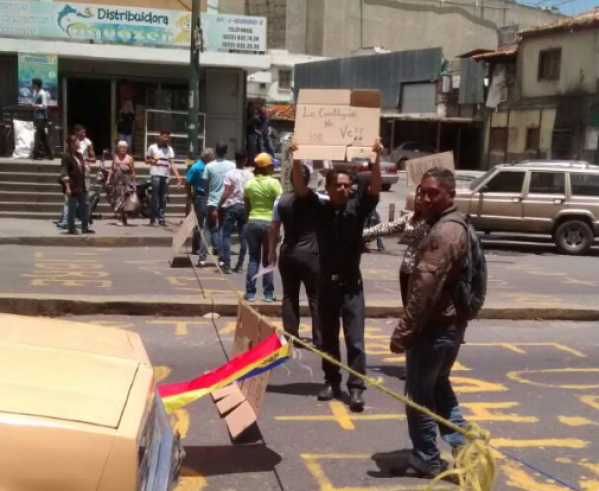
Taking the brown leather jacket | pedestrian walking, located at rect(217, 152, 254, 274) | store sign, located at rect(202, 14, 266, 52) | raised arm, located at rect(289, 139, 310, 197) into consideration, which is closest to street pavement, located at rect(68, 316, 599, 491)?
the brown leather jacket

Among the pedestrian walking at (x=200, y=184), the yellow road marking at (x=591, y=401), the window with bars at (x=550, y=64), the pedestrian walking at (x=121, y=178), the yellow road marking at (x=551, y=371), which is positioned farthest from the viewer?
the window with bars at (x=550, y=64)

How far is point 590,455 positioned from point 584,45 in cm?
2896

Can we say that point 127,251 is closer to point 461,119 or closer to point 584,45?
point 584,45

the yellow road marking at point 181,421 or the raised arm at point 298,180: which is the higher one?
the raised arm at point 298,180

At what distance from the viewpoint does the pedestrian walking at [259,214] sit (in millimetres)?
8742

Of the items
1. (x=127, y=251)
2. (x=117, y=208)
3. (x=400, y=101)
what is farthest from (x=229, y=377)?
(x=400, y=101)

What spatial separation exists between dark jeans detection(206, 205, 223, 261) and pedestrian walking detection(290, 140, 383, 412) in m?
5.65

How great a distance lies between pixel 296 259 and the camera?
6055 mm

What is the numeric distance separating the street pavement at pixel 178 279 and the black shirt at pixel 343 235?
10.4 feet

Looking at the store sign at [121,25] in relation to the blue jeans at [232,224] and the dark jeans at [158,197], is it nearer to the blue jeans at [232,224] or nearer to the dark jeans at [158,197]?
the dark jeans at [158,197]

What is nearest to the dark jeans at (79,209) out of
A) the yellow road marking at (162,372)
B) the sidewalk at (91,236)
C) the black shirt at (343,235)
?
the sidewalk at (91,236)

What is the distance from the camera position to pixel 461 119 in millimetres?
39156

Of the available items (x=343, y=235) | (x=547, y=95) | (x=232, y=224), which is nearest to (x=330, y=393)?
(x=343, y=235)

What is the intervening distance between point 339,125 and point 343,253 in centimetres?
99
